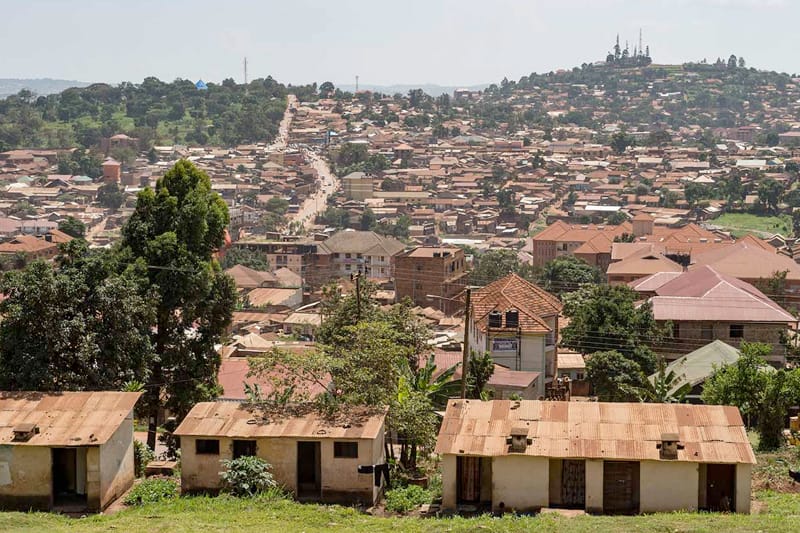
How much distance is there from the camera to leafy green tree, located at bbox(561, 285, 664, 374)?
113ft

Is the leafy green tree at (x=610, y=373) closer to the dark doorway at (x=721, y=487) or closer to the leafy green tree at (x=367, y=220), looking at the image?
the dark doorway at (x=721, y=487)

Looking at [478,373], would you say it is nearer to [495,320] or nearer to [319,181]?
[495,320]

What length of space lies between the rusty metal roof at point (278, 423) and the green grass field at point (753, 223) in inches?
3177

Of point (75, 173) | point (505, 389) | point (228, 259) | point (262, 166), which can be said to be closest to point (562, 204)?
point (262, 166)

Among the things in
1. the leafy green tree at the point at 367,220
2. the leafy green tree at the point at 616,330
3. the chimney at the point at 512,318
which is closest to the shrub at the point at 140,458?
the chimney at the point at 512,318

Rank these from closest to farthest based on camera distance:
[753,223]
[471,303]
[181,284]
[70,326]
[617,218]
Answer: [70,326]
[181,284]
[471,303]
[753,223]
[617,218]

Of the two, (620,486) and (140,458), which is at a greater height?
(620,486)

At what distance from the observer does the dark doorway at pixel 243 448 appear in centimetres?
1689

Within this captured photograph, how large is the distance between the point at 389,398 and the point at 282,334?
3319cm

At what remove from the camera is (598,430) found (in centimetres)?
1641

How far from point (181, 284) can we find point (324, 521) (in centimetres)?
865

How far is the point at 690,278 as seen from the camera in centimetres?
4238

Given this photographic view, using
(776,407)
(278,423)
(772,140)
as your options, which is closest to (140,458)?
(278,423)

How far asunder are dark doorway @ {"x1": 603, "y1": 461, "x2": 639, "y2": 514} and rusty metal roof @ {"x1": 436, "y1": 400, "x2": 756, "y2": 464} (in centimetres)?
26
